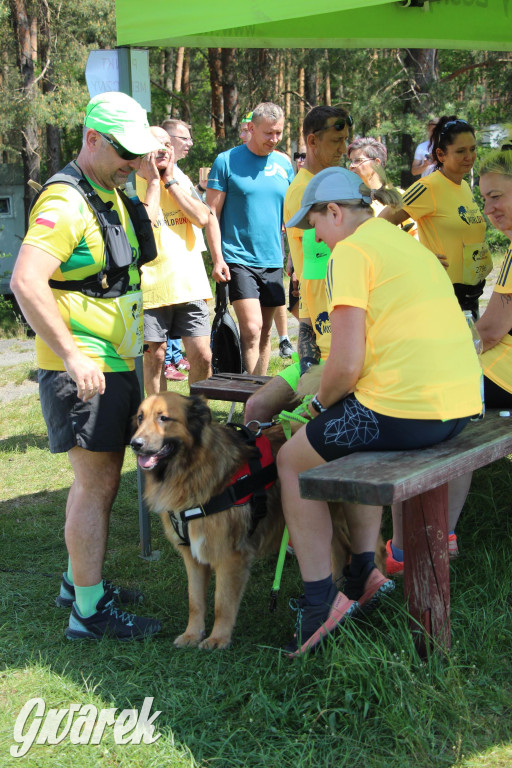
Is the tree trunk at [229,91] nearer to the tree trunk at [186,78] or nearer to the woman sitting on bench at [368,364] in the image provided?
the tree trunk at [186,78]

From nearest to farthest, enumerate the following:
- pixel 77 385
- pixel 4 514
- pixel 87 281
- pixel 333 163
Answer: pixel 77 385 → pixel 87 281 → pixel 333 163 → pixel 4 514

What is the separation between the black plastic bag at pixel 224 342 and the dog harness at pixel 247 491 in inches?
91.7

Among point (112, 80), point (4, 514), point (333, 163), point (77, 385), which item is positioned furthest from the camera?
point (4, 514)

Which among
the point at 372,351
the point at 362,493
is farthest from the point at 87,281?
the point at 362,493

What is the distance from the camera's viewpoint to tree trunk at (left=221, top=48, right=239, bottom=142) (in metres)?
16.2

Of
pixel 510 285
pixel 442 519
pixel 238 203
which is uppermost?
pixel 238 203

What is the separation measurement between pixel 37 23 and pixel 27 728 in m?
17.0

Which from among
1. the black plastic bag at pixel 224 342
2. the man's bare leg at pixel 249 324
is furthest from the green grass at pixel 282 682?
the man's bare leg at pixel 249 324

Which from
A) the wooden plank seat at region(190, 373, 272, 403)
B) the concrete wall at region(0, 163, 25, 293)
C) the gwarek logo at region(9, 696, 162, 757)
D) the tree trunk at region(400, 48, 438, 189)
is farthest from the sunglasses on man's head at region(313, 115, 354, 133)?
the concrete wall at region(0, 163, 25, 293)

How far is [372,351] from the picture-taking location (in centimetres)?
250

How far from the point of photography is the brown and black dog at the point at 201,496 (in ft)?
9.68

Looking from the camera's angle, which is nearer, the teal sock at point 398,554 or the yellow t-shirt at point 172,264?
the teal sock at point 398,554

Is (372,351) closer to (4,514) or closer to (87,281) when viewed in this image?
(87,281)

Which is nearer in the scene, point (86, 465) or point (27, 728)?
point (27, 728)
